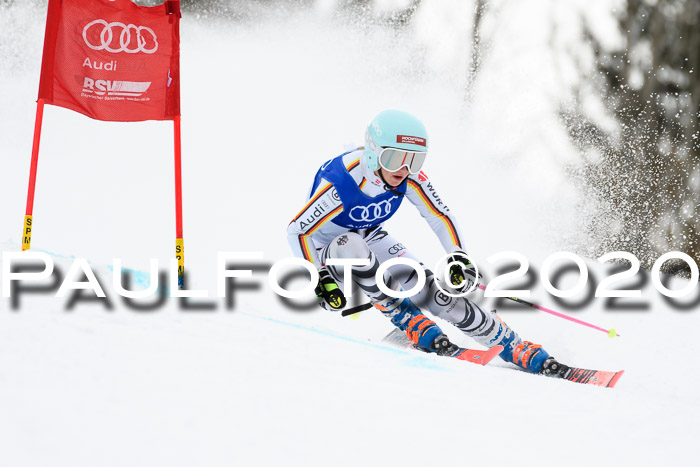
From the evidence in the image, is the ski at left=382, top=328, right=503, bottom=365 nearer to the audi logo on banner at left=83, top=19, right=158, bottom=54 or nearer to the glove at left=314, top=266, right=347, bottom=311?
the glove at left=314, top=266, right=347, bottom=311

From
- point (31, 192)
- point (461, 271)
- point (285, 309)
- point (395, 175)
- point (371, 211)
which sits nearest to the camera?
point (395, 175)

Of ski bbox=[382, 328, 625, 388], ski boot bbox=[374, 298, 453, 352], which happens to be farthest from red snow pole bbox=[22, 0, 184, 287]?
ski bbox=[382, 328, 625, 388]

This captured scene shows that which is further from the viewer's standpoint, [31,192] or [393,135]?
[31,192]

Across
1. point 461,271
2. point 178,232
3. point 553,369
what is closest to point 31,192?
point 178,232

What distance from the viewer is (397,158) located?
3.36 metres

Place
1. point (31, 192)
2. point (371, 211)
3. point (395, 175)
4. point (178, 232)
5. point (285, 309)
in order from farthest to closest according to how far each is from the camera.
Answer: point (285, 309), point (178, 232), point (31, 192), point (371, 211), point (395, 175)

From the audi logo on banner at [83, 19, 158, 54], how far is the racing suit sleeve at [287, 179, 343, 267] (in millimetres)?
1594

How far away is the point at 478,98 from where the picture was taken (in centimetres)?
1034

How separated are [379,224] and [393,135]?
0.65m

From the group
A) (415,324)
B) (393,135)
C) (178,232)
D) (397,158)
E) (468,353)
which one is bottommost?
(468,353)

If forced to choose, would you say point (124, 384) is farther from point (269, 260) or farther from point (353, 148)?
point (269, 260)

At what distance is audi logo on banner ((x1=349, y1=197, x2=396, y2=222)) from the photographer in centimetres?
354

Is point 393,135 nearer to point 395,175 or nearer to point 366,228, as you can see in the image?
point 395,175

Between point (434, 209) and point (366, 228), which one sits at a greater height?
point (434, 209)
